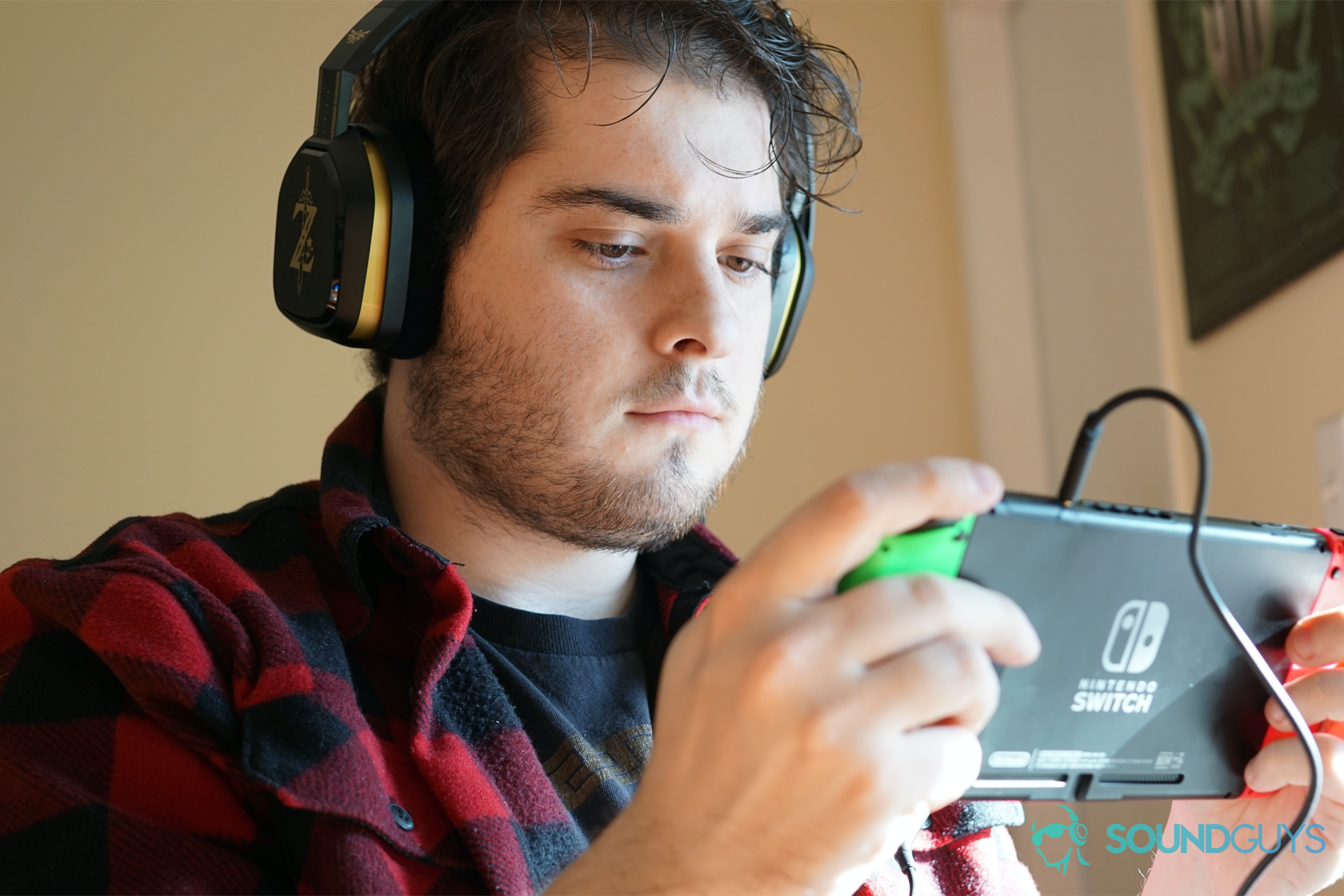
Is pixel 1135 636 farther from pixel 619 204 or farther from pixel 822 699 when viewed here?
pixel 619 204

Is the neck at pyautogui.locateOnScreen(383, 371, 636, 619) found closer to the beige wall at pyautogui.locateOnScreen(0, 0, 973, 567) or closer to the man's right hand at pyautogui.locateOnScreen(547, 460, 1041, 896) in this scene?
the man's right hand at pyautogui.locateOnScreen(547, 460, 1041, 896)

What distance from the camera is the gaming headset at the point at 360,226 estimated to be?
965 millimetres

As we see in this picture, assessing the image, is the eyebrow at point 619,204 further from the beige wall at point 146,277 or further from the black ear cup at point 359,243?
the beige wall at point 146,277

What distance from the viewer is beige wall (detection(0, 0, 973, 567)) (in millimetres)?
1739

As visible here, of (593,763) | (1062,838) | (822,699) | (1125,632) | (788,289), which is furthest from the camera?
(1062,838)

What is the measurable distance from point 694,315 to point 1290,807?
0.60 m

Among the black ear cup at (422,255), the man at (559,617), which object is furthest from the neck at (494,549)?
the black ear cup at (422,255)

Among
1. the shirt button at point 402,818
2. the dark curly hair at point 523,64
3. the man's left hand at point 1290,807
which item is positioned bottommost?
the man's left hand at point 1290,807

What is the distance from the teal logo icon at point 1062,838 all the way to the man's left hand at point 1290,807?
63cm

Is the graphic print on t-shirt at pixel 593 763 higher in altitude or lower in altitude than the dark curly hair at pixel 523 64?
lower

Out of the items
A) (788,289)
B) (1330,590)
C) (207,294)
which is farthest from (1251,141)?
(207,294)

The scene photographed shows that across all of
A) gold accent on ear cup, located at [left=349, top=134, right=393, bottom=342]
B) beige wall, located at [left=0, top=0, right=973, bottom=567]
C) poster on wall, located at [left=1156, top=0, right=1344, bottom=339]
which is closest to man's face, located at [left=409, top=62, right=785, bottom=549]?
gold accent on ear cup, located at [left=349, top=134, right=393, bottom=342]

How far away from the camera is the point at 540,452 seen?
3.36 ft

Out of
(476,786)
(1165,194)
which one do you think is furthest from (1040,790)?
A: (1165,194)
